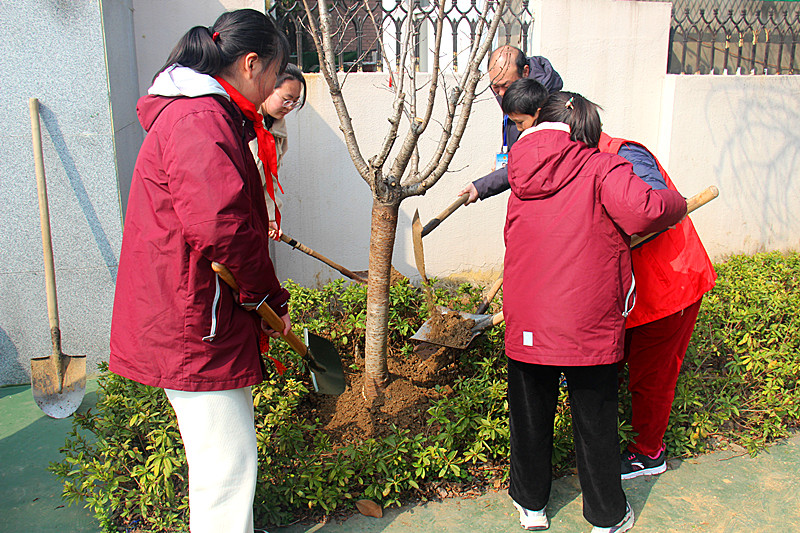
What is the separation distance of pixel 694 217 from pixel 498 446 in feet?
14.2

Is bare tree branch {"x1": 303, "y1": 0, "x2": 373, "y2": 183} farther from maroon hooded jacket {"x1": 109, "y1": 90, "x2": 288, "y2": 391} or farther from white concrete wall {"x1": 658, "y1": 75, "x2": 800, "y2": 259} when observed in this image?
white concrete wall {"x1": 658, "y1": 75, "x2": 800, "y2": 259}

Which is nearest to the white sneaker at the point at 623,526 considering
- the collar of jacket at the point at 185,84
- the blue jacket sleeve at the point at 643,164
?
the blue jacket sleeve at the point at 643,164

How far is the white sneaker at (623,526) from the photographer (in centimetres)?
237

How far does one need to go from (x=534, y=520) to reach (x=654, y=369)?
87cm

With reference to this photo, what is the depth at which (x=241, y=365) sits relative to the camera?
183cm

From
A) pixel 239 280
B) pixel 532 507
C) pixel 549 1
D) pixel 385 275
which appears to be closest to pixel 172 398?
pixel 239 280

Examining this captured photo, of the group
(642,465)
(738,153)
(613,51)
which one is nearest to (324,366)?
(642,465)

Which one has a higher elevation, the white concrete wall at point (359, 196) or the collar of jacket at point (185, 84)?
the collar of jacket at point (185, 84)

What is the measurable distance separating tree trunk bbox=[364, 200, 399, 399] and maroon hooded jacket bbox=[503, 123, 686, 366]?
773 millimetres

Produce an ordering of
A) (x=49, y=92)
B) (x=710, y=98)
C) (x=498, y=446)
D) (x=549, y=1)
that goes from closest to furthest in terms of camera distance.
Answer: (x=498, y=446), (x=49, y=92), (x=549, y=1), (x=710, y=98)

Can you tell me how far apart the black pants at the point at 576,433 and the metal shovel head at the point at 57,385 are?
2551mm

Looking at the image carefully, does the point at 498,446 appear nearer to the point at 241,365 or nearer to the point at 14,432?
the point at 241,365

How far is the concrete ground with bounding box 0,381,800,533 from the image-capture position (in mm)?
2490

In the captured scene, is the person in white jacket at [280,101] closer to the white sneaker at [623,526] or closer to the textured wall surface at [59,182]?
the textured wall surface at [59,182]
